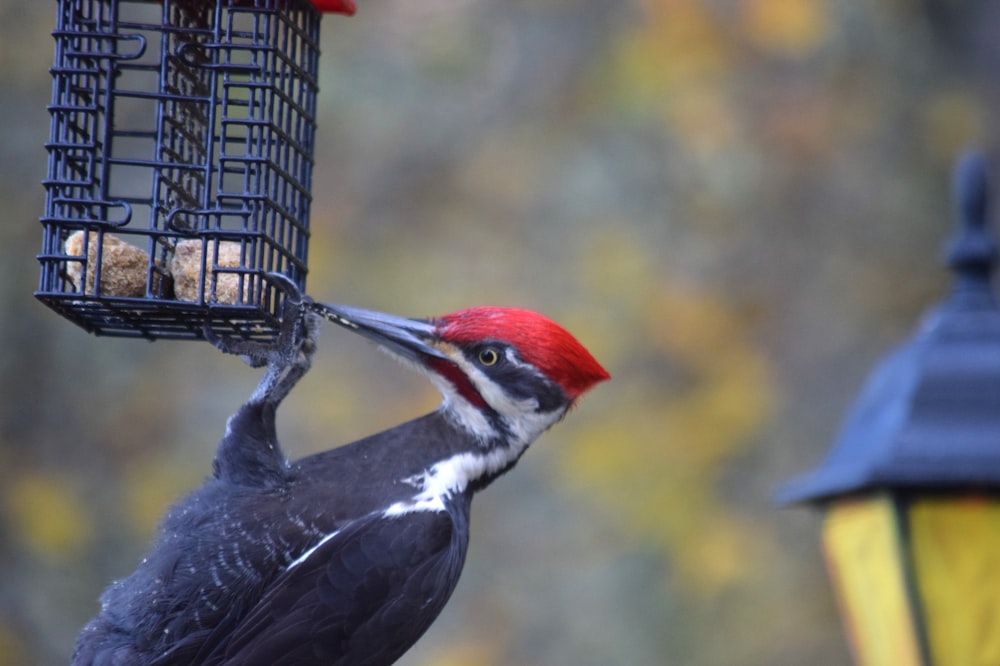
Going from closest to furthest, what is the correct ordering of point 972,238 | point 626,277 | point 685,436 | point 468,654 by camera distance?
point 972,238 < point 468,654 < point 685,436 < point 626,277

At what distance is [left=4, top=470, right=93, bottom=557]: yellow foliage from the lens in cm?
768

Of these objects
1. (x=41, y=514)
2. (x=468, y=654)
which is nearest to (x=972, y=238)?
(x=468, y=654)

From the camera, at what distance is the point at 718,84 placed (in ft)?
29.4

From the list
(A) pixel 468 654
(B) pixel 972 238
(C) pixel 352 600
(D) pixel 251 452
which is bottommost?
(A) pixel 468 654

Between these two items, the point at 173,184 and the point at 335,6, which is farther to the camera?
the point at 335,6

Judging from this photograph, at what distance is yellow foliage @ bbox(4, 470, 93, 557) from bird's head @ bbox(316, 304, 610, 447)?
4.91m

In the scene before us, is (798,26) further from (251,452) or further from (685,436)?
(251,452)

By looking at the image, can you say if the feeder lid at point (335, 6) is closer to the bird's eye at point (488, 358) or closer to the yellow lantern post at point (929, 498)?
the bird's eye at point (488, 358)

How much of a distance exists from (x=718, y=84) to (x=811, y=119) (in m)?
0.61

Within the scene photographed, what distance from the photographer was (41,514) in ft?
25.2

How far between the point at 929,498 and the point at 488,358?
1.02m

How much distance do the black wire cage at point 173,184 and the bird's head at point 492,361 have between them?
0.92ft

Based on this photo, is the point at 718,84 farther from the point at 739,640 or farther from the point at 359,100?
the point at 739,640

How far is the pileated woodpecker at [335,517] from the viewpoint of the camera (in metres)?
3.15
